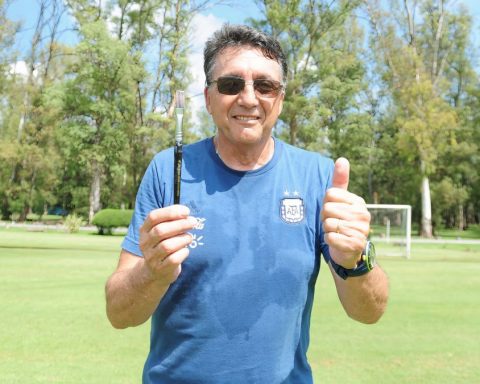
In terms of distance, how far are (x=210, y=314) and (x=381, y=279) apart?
0.74 m

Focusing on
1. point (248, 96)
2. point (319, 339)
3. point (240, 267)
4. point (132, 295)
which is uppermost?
point (248, 96)

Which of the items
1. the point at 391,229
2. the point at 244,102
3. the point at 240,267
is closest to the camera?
the point at 240,267

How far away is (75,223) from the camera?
37594 millimetres

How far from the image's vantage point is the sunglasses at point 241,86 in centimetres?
266

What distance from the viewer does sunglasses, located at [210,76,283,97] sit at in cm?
266

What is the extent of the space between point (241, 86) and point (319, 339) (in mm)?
5533

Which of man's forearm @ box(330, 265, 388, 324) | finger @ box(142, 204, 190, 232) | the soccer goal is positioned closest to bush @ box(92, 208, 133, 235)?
the soccer goal

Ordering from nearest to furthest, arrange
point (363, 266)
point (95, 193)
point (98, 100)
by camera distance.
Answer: point (363, 266) → point (98, 100) → point (95, 193)

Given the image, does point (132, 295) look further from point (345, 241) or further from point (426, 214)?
point (426, 214)

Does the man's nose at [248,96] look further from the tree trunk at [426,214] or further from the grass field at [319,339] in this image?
the tree trunk at [426,214]

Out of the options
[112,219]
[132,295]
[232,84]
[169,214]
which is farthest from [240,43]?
[112,219]

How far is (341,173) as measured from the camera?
218 cm

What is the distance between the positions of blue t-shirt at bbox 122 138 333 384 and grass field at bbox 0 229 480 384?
3.61 m

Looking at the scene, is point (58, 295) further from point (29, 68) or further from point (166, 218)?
point (29, 68)
